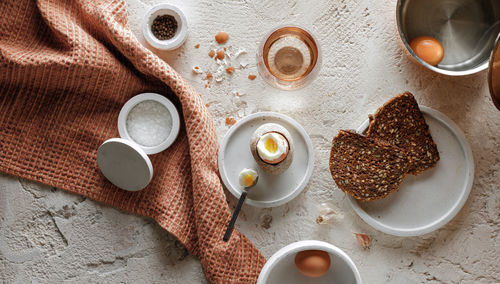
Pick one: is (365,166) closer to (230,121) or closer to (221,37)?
(230,121)

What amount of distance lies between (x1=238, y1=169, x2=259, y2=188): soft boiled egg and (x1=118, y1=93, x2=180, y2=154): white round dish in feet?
0.74

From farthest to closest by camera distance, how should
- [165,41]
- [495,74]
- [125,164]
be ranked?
[165,41] → [125,164] → [495,74]

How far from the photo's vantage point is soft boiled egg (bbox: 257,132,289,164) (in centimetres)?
110

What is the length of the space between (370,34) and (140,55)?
713 millimetres

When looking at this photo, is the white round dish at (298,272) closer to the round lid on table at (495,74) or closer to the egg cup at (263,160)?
the egg cup at (263,160)

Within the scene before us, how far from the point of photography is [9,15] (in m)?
1.19

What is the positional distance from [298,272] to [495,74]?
750 millimetres

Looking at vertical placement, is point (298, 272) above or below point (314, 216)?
below

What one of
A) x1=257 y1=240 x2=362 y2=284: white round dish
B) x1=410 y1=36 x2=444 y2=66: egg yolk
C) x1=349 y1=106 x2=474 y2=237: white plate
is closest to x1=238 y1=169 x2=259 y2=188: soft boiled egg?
x1=257 y1=240 x2=362 y2=284: white round dish

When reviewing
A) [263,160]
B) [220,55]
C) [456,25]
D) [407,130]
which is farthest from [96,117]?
[456,25]

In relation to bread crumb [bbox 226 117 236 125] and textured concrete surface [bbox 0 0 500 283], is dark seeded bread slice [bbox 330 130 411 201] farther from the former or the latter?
bread crumb [bbox 226 117 236 125]

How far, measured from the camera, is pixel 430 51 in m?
1.21

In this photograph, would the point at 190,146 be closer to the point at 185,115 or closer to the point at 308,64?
the point at 185,115

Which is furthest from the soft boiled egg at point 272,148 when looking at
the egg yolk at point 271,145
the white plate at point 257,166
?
the white plate at point 257,166
